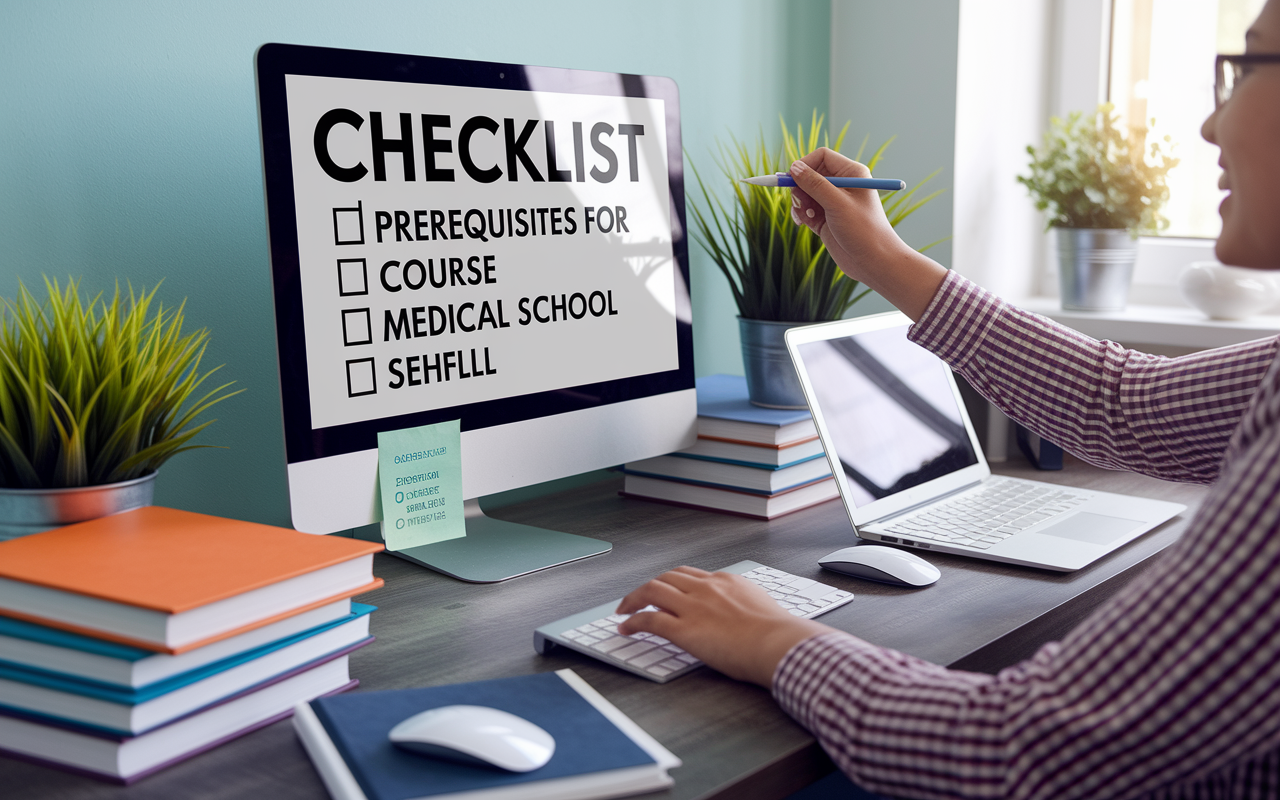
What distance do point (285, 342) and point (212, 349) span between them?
0.72ft

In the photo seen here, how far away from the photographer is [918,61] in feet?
5.76

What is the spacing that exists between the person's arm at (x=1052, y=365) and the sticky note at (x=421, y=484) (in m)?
0.49

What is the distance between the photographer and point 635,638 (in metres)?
0.86

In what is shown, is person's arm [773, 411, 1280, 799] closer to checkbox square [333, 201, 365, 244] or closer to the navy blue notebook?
the navy blue notebook

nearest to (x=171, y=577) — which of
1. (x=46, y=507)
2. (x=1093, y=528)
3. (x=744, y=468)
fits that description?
(x=46, y=507)

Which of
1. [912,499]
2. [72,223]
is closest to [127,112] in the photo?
[72,223]

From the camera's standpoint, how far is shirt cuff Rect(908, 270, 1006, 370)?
44.4 inches

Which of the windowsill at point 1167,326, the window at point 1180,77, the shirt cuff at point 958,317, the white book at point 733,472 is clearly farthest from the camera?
the window at point 1180,77

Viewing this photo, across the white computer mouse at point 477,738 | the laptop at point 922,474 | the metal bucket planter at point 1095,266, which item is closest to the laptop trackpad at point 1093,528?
the laptop at point 922,474

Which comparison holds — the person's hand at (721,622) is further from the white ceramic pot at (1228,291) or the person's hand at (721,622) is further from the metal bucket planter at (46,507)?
the white ceramic pot at (1228,291)

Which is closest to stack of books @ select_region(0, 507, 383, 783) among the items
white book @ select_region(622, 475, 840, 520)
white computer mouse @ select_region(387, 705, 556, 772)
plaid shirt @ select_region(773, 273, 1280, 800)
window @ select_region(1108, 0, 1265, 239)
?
white computer mouse @ select_region(387, 705, 556, 772)

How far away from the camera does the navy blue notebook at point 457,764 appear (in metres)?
0.62

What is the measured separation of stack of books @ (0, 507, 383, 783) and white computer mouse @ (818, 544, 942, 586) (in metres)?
0.50

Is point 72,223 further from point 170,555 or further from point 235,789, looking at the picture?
point 235,789
